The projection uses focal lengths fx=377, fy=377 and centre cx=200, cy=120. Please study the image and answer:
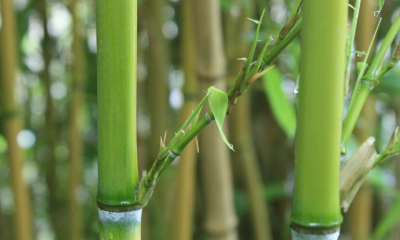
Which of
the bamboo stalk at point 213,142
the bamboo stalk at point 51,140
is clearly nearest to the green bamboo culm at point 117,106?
the bamboo stalk at point 213,142

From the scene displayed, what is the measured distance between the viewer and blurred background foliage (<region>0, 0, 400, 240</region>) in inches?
24.4

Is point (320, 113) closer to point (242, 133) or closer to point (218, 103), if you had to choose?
point (218, 103)

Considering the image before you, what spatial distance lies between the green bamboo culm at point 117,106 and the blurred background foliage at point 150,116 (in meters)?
0.42

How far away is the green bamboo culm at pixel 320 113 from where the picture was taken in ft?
0.39

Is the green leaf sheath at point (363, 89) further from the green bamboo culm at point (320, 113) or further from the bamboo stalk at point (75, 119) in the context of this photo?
the bamboo stalk at point (75, 119)

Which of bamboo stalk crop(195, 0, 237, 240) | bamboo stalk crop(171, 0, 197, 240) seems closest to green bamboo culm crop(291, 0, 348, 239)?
bamboo stalk crop(195, 0, 237, 240)

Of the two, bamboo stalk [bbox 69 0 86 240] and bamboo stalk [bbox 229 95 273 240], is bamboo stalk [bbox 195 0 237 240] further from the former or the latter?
bamboo stalk [bbox 69 0 86 240]

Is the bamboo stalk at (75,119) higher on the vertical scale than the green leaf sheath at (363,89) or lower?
lower

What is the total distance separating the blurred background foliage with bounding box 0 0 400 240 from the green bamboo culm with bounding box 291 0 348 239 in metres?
0.44

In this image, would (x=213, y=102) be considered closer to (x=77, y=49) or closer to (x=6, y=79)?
(x=6, y=79)

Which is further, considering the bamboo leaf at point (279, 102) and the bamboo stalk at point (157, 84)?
the bamboo stalk at point (157, 84)

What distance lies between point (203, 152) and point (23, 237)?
0.28 meters

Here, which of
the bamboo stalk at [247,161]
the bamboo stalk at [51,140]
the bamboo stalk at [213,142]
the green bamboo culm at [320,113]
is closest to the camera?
the green bamboo culm at [320,113]

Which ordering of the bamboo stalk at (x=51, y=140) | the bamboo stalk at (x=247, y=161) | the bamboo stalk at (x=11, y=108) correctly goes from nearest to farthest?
1. the bamboo stalk at (x=11, y=108)
2. the bamboo stalk at (x=247, y=161)
3. the bamboo stalk at (x=51, y=140)
